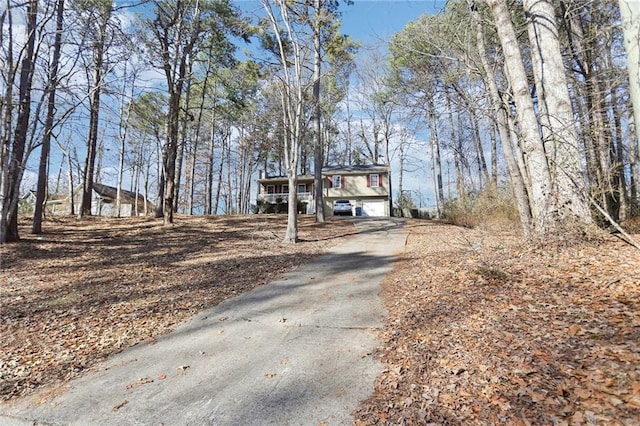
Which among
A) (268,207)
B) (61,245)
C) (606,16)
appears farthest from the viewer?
(268,207)

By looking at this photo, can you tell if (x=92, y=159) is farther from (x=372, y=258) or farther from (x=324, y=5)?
(x=372, y=258)

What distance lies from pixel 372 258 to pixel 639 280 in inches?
185

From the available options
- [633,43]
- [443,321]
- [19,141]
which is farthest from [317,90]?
[633,43]

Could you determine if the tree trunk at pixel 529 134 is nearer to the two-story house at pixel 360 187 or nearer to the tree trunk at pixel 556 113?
the tree trunk at pixel 556 113

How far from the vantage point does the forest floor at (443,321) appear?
194 centimetres

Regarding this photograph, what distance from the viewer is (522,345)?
241cm

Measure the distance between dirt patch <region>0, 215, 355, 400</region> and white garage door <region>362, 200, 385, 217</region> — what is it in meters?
15.1

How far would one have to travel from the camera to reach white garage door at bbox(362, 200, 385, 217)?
1022 inches

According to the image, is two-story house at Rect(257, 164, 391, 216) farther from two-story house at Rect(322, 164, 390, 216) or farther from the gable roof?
the gable roof

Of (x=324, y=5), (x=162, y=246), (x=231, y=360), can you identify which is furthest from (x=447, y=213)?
(x=231, y=360)

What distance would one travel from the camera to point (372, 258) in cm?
732

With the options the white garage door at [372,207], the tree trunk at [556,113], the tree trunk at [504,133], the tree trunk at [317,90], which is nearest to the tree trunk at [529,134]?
the tree trunk at [556,113]

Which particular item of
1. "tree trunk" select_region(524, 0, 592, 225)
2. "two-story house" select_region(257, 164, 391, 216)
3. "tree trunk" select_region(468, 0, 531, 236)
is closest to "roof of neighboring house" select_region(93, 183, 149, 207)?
"two-story house" select_region(257, 164, 391, 216)

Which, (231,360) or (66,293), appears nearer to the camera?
(231,360)
